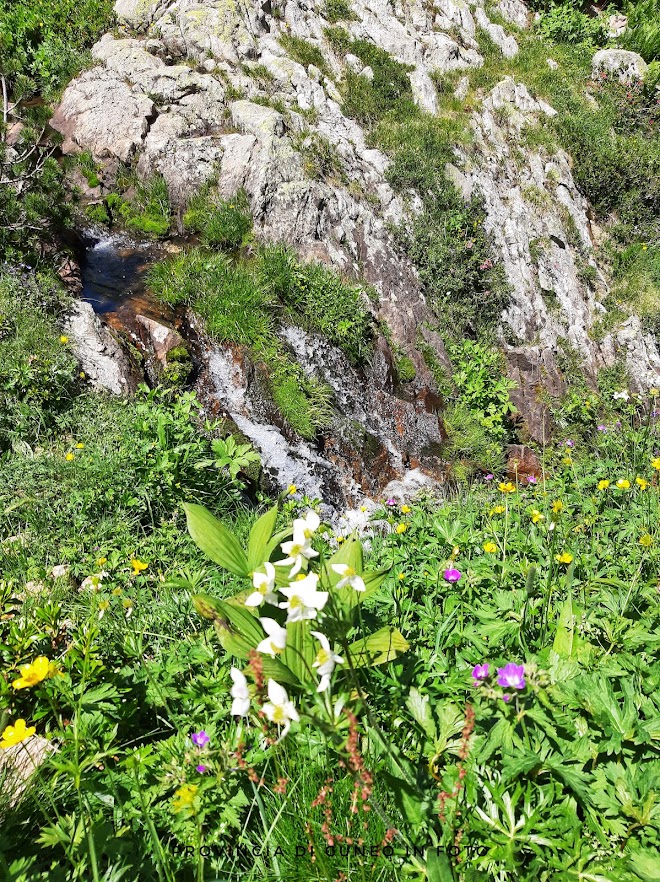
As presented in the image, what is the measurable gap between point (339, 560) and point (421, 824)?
0.89m

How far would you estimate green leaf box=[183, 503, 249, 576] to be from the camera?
2.20m

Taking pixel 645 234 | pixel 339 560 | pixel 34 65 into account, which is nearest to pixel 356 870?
pixel 339 560

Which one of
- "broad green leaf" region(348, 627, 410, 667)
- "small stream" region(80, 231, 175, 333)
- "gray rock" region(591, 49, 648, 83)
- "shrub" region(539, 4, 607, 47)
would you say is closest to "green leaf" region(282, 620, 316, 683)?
"broad green leaf" region(348, 627, 410, 667)

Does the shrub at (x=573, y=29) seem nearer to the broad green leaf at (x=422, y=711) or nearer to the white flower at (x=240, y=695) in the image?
the broad green leaf at (x=422, y=711)

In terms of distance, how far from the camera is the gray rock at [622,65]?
46.0 feet

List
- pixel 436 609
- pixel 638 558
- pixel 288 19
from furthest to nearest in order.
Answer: pixel 288 19
pixel 638 558
pixel 436 609

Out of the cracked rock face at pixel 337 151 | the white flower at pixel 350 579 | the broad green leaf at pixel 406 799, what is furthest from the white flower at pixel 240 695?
the cracked rock face at pixel 337 151

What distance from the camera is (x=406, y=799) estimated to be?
150cm

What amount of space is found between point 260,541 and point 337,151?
9.58 metres

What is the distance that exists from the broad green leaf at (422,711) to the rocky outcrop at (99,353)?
14.9 feet

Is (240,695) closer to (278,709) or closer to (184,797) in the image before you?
(278,709)

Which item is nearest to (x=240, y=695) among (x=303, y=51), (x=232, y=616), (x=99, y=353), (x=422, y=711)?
(x=232, y=616)

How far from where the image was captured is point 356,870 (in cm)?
144

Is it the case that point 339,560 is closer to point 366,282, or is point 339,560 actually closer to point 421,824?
point 421,824
